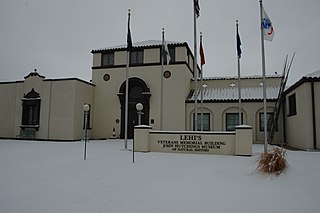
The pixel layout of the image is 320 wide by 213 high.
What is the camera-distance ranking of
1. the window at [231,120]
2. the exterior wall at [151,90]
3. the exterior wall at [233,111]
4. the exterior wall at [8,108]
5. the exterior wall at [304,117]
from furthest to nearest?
the exterior wall at [8,108], the exterior wall at [151,90], the window at [231,120], the exterior wall at [233,111], the exterior wall at [304,117]

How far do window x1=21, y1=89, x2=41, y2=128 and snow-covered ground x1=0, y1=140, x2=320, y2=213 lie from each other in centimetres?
1454

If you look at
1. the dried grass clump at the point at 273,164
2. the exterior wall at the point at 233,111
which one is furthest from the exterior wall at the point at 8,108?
the dried grass clump at the point at 273,164

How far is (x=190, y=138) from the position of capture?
13438 millimetres

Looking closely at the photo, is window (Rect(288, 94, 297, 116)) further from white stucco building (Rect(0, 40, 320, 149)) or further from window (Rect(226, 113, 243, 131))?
window (Rect(226, 113, 243, 131))

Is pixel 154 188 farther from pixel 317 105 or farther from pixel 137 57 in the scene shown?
pixel 137 57

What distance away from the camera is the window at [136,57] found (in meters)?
25.4

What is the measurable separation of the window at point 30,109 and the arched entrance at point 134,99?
726 cm

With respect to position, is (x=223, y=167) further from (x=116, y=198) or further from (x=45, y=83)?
(x=45, y=83)

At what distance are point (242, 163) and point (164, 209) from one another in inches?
232

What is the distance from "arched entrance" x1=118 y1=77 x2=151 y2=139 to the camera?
2442 centimetres

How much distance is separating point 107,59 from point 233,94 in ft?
41.1

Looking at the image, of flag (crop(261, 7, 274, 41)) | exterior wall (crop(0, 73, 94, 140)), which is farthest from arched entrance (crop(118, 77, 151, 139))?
flag (crop(261, 7, 274, 41))

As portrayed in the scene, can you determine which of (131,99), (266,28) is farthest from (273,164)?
(131,99)

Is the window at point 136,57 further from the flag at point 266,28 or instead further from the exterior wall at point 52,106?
the flag at point 266,28
